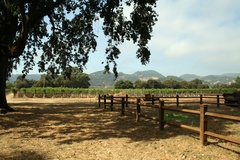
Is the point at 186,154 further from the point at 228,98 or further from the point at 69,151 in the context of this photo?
the point at 228,98

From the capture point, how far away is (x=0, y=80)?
15734 millimetres

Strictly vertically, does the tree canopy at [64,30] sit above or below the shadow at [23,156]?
above

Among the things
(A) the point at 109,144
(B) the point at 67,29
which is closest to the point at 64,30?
(B) the point at 67,29

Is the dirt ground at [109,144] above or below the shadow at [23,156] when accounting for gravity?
above

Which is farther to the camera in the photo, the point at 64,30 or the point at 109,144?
the point at 64,30

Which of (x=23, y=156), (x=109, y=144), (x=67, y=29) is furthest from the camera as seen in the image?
(x=67, y=29)

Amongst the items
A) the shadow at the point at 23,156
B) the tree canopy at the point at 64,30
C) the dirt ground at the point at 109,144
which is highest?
the tree canopy at the point at 64,30

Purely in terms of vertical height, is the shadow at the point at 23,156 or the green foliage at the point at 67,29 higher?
the green foliage at the point at 67,29

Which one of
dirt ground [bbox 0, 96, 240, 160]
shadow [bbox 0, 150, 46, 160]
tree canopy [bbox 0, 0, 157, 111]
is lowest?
shadow [bbox 0, 150, 46, 160]

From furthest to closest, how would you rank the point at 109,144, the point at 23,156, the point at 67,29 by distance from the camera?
the point at 67,29 → the point at 109,144 → the point at 23,156

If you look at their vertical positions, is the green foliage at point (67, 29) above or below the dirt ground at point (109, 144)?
above

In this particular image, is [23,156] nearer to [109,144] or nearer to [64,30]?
[109,144]

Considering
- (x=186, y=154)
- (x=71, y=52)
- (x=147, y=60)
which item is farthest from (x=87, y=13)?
(x=186, y=154)

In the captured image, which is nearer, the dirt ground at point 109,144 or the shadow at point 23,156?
the shadow at point 23,156
